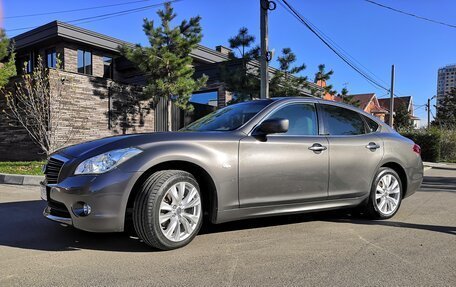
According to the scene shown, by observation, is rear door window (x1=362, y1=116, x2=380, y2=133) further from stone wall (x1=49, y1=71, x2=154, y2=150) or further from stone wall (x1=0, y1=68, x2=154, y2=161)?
stone wall (x1=49, y1=71, x2=154, y2=150)

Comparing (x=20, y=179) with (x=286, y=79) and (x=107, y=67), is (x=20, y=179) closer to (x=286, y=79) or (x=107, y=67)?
(x=286, y=79)

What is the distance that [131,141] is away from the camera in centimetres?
416

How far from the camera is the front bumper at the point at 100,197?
153 inches

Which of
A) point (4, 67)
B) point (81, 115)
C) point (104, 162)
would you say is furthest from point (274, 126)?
point (4, 67)

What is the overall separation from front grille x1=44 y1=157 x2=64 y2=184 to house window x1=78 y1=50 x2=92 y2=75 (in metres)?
17.7

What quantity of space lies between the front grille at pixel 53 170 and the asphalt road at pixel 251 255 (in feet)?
2.28

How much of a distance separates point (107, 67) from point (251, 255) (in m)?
20.8

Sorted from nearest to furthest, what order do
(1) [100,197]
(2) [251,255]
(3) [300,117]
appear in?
(1) [100,197] → (2) [251,255] → (3) [300,117]

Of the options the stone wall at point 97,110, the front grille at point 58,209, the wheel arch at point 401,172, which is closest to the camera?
the front grille at point 58,209

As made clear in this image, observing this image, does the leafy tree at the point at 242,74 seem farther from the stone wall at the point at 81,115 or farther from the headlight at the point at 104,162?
the headlight at the point at 104,162

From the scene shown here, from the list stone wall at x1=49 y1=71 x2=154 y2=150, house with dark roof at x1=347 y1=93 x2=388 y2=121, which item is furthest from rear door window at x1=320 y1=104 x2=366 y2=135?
house with dark roof at x1=347 y1=93 x2=388 y2=121

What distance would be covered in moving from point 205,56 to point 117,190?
1957cm

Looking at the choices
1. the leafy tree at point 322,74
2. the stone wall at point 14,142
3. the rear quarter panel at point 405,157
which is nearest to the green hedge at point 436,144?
the leafy tree at point 322,74

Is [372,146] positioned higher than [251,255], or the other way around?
[372,146]
